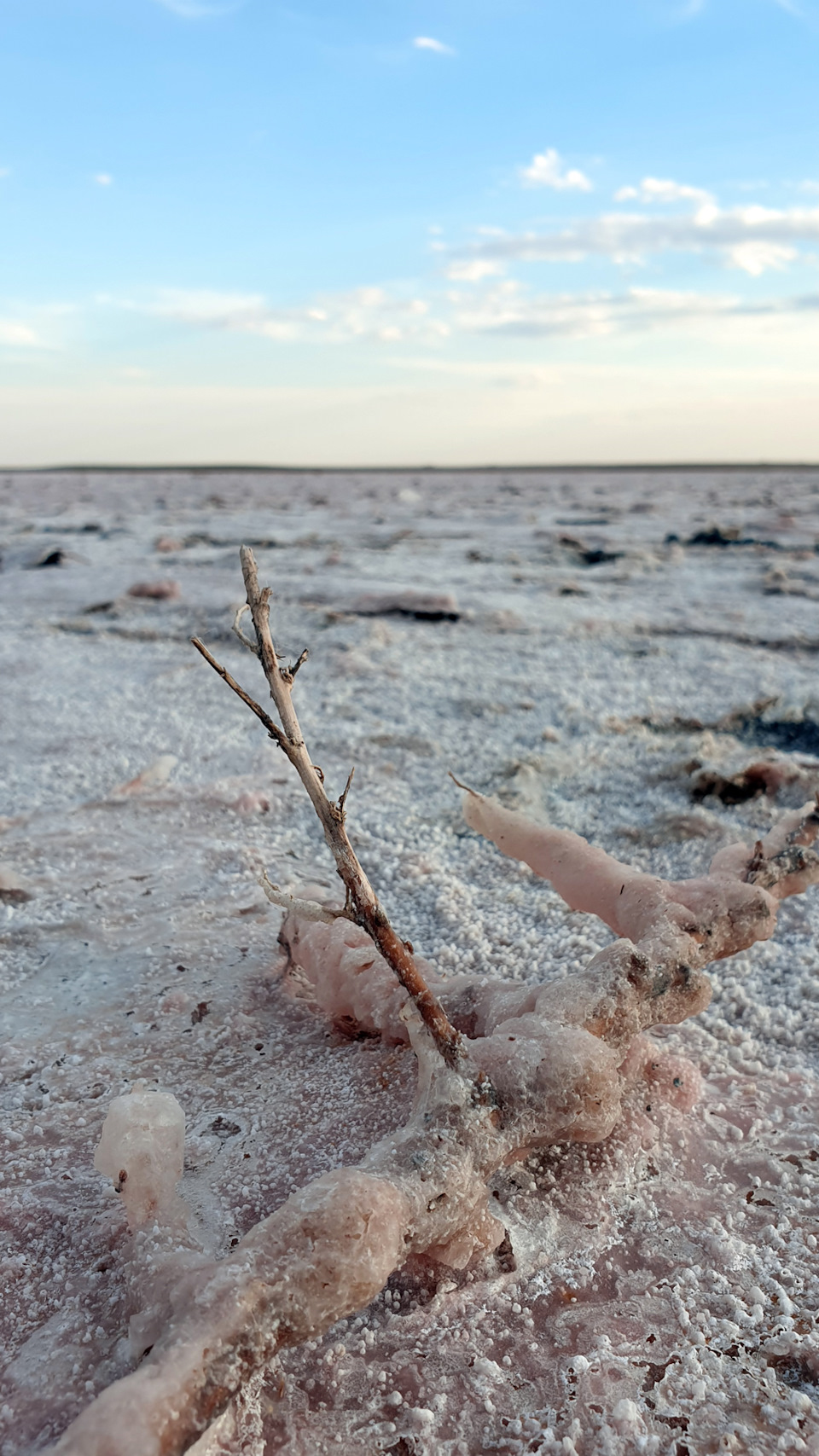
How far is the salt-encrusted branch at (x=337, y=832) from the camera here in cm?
107

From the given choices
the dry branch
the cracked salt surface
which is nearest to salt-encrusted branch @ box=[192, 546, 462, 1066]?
the dry branch

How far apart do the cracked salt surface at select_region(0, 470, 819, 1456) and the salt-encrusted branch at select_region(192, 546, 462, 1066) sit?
0.82 ft

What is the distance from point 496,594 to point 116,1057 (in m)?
5.62

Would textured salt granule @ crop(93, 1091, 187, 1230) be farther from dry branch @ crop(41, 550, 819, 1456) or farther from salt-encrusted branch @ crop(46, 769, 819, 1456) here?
dry branch @ crop(41, 550, 819, 1456)

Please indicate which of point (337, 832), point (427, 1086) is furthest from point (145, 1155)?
point (337, 832)

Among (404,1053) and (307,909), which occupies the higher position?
(307,909)

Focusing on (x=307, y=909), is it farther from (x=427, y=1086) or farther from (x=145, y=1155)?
(x=145, y=1155)

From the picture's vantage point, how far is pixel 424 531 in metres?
12.1

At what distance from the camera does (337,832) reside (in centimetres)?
113

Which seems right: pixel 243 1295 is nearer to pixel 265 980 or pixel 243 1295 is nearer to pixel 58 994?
pixel 265 980

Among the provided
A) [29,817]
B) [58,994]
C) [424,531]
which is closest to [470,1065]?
[58,994]

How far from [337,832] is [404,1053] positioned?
0.50 metres

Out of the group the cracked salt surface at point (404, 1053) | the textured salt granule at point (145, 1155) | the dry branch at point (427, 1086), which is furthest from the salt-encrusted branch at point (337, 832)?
the textured salt granule at point (145, 1155)

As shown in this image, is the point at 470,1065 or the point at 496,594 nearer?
the point at 470,1065
